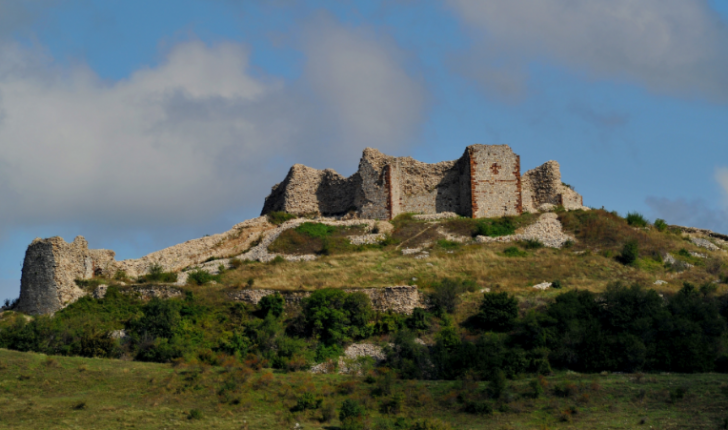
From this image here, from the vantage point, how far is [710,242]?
4441 centimetres

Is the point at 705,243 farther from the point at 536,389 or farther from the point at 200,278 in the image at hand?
the point at 200,278

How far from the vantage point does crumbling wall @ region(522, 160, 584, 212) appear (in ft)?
155

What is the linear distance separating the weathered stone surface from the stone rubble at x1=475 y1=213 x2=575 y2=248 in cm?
929

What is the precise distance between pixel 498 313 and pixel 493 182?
48.3ft

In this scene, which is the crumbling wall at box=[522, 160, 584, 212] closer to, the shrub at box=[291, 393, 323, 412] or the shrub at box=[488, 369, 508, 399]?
the shrub at box=[488, 369, 508, 399]

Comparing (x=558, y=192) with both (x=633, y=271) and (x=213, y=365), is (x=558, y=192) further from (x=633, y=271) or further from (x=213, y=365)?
(x=213, y=365)

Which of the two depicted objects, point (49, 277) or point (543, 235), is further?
point (543, 235)

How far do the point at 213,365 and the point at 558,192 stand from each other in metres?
23.8

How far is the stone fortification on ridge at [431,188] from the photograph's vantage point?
46.2 metres

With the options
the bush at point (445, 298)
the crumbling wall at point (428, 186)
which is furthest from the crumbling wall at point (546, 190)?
the bush at point (445, 298)

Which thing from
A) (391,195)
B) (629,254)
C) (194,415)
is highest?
(391,195)

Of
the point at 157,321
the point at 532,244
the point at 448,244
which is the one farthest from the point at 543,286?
the point at 157,321

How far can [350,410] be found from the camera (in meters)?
25.7

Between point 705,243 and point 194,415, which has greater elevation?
point 705,243
